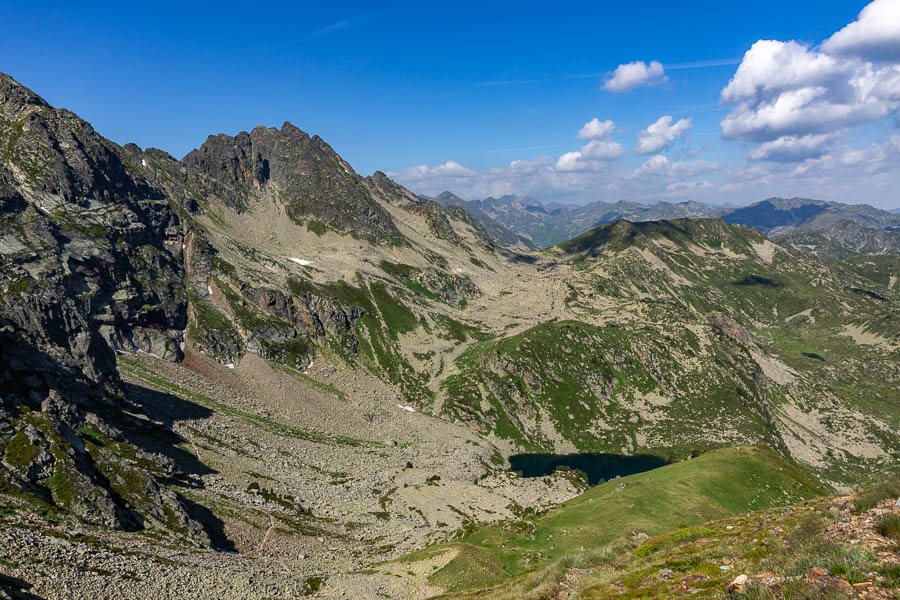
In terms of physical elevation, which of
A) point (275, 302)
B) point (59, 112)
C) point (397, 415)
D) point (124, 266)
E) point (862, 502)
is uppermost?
point (59, 112)

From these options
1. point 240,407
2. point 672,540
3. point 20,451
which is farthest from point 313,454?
point 672,540

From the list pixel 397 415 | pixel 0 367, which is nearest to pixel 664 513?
pixel 0 367

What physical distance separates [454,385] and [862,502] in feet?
530

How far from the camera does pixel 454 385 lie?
182 meters

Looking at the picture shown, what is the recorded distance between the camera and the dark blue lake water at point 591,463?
481ft

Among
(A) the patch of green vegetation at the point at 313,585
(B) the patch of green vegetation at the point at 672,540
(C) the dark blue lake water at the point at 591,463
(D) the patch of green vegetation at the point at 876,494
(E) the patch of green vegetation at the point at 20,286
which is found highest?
(E) the patch of green vegetation at the point at 20,286

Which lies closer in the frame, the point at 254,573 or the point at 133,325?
the point at 254,573

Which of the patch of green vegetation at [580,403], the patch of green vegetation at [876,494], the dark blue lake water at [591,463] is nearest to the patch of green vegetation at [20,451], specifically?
the patch of green vegetation at [876,494]

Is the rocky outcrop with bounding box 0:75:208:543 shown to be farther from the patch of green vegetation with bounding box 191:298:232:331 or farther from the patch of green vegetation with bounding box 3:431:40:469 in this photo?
the patch of green vegetation with bounding box 191:298:232:331

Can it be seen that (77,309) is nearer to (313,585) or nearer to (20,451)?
(20,451)

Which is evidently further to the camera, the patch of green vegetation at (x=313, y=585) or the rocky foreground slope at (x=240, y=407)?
the rocky foreground slope at (x=240, y=407)

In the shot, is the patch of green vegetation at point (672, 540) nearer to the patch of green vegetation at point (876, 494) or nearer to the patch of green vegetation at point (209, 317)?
the patch of green vegetation at point (876, 494)

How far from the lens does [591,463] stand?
157 m

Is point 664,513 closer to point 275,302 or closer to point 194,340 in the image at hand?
point 194,340
